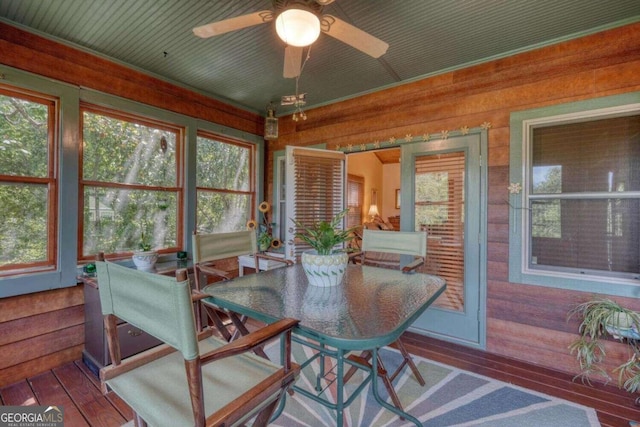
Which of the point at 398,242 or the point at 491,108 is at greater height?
the point at 491,108

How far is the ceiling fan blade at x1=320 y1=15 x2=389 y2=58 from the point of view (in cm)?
169

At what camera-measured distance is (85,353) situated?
251cm

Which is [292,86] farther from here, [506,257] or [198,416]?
[198,416]

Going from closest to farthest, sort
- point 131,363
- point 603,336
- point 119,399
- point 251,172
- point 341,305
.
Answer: point 131,363 < point 341,305 < point 119,399 < point 603,336 < point 251,172

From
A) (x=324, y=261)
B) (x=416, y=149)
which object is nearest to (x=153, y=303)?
(x=324, y=261)

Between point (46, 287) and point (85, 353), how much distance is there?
65 centimetres

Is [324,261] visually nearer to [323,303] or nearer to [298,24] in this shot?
[323,303]

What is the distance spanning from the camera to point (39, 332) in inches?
92.6

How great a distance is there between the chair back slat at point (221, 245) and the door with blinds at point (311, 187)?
0.88m

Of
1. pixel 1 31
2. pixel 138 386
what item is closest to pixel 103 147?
pixel 1 31

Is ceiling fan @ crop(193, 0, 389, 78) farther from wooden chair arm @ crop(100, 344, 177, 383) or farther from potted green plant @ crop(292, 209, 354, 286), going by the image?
wooden chair arm @ crop(100, 344, 177, 383)

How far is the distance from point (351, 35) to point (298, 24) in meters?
0.38

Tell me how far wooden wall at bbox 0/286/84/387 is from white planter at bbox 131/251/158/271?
1.59 feet

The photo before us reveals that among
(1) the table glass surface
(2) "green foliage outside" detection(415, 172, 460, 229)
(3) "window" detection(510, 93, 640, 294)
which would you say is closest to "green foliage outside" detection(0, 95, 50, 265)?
(1) the table glass surface
